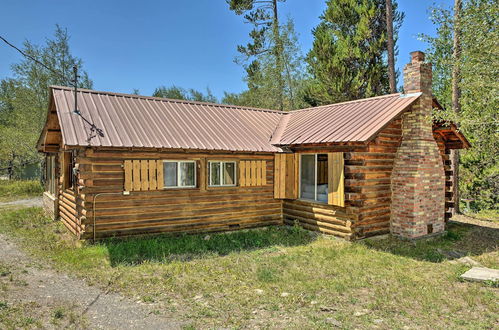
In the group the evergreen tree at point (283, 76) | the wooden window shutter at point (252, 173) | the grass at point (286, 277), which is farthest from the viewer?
the evergreen tree at point (283, 76)

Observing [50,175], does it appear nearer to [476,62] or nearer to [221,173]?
[221,173]

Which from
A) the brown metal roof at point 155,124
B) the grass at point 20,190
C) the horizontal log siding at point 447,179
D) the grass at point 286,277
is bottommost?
the grass at point 286,277

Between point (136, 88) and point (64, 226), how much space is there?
44747mm

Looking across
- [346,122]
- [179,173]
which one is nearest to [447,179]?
[346,122]

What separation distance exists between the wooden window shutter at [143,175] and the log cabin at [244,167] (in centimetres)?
3

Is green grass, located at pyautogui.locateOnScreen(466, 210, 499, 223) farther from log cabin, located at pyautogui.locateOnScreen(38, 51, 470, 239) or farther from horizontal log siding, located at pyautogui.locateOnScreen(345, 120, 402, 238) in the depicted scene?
horizontal log siding, located at pyautogui.locateOnScreen(345, 120, 402, 238)

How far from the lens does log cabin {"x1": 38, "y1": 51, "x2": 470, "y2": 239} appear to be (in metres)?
9.61

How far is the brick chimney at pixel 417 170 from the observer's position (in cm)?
1055

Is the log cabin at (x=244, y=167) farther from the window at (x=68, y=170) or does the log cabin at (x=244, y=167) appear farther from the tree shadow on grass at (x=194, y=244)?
the tree shadow on grass at (x=194, y=244)

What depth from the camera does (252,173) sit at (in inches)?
468

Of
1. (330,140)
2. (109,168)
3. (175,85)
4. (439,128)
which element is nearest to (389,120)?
(330,140)

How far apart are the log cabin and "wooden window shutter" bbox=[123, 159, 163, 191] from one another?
0.03 m

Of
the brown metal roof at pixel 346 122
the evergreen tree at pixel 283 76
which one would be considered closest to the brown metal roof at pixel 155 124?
the brown metal roof at pixel 346 122

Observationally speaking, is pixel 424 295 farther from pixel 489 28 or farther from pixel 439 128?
pixel 489 28
